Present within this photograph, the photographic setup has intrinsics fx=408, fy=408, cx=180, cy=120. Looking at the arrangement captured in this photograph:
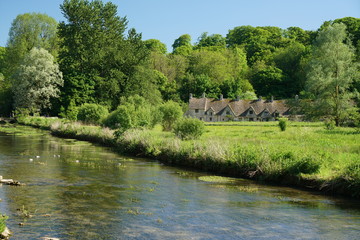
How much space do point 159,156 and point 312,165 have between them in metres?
13.6

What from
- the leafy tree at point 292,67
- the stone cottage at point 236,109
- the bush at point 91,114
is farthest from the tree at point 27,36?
the leafy tree at point 292,67

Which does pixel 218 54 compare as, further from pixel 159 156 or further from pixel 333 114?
pixel 159 156

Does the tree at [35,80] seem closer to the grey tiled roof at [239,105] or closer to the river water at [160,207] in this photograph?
the grey tiled roof at [239,105]

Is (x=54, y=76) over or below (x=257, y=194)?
over

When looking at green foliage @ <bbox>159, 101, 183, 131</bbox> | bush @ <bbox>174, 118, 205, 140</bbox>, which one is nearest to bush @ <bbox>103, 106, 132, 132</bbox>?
green foliage @ <bbox>159, 101, 183, 131</bbox>

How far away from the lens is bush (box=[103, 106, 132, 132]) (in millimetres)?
44562

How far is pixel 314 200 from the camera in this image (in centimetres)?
1864

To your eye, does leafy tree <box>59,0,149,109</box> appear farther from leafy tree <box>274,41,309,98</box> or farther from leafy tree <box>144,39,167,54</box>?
leafy tree <box>144,39,167,54</box>

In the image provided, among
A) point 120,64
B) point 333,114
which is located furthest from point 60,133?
point 333,114

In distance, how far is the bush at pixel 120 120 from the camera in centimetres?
4456

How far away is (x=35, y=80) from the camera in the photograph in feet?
255

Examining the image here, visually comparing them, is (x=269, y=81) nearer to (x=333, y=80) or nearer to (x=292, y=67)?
(x=292, y=67)

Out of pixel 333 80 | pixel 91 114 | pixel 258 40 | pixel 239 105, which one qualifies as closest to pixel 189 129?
pixel 91 114

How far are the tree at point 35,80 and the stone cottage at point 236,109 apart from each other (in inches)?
1627
